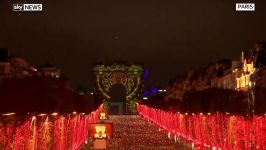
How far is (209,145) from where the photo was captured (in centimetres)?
2966

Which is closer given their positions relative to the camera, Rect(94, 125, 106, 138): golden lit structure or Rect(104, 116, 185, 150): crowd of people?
Rect(94, 125, 106, 138): golden lit structure

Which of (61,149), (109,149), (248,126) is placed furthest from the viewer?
A: (109,149)

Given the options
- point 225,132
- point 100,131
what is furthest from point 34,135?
point 100,131

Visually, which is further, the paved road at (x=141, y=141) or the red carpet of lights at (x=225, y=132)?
the paved road at (x=141, y=141)

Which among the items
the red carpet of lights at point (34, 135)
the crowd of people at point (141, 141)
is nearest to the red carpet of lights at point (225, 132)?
the crowd of people at point (141, 141)

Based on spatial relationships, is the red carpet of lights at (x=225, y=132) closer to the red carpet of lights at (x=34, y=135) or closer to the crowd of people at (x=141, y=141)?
the crowd of people at (x=141, y=141)

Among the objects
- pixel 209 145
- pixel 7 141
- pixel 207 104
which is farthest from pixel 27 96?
pixel 7 141

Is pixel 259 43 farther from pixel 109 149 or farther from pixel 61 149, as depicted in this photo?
pixel 61 149

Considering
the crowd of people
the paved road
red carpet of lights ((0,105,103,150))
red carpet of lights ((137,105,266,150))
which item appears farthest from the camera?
the crowd of people

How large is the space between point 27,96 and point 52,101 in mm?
2814

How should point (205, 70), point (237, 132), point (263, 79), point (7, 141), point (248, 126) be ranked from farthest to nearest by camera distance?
point (205, 70), point (263, 79), point (237, 132), point (248, 126), point (7, 141)

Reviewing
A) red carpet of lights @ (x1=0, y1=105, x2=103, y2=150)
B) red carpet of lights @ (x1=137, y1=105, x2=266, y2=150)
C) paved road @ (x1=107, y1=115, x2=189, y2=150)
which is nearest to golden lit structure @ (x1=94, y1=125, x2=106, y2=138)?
red carpet of lights @ (x1=0, y1=105, x2=103, y2=150)

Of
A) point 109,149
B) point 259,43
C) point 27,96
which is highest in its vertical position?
point 259,43

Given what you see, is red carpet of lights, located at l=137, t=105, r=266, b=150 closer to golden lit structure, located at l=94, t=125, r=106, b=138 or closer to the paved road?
the paved road
